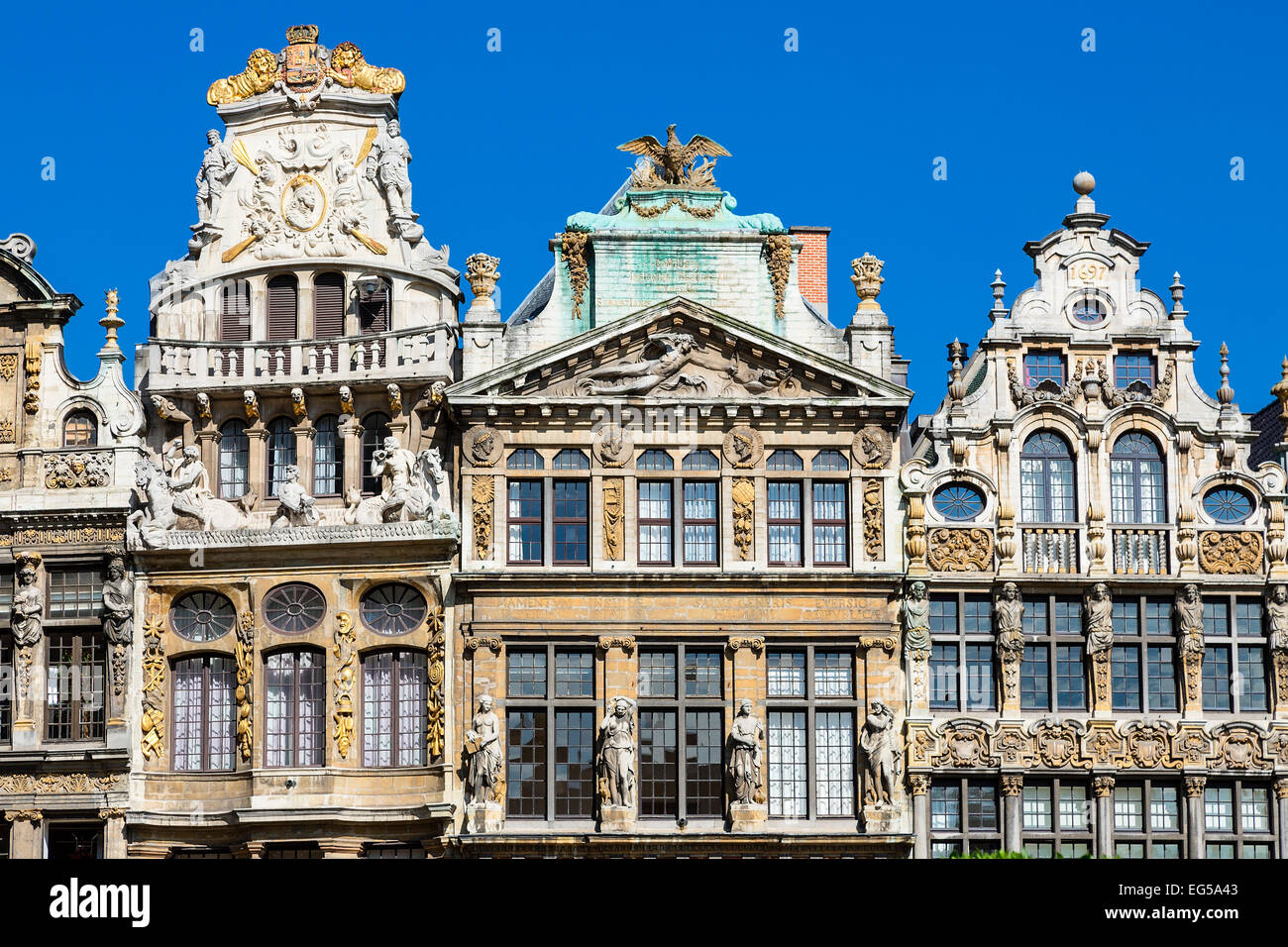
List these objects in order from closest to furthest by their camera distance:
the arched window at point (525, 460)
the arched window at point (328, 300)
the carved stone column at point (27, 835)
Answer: the carved stone column at point (27, 835) → the arched window at point (525, 460) → the arched window at point (328, 300)

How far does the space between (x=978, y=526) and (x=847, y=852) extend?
6.07 meters

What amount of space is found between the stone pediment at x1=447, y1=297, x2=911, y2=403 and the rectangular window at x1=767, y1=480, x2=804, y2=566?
1.62 meters

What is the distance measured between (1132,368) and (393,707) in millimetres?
14077

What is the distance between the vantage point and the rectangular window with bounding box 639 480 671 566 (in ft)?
147

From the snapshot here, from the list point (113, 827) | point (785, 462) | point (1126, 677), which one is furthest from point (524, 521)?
point (1126, 677)

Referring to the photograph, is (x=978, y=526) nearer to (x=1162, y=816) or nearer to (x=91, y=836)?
(x=1162, y=816)

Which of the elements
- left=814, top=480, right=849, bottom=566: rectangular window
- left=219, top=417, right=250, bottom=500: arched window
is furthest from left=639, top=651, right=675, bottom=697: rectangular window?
left=219, top=417, right=250, bottom=500: arched window

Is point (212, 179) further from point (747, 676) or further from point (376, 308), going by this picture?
point (747, 676)

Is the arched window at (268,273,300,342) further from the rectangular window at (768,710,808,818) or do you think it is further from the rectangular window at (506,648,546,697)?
the rectangular window at (768,710,808,818)

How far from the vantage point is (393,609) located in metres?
44.9

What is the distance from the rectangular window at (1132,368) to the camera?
45812 millimetres

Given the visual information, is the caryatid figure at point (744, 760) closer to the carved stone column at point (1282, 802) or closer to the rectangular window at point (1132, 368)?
the carved stone column at point (1282, 802)

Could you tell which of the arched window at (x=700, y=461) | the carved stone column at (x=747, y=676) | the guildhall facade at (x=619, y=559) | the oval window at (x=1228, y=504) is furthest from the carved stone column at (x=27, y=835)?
the oval window at (x=1228, y=504)

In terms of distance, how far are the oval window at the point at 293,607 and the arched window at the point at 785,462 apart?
8.01m
